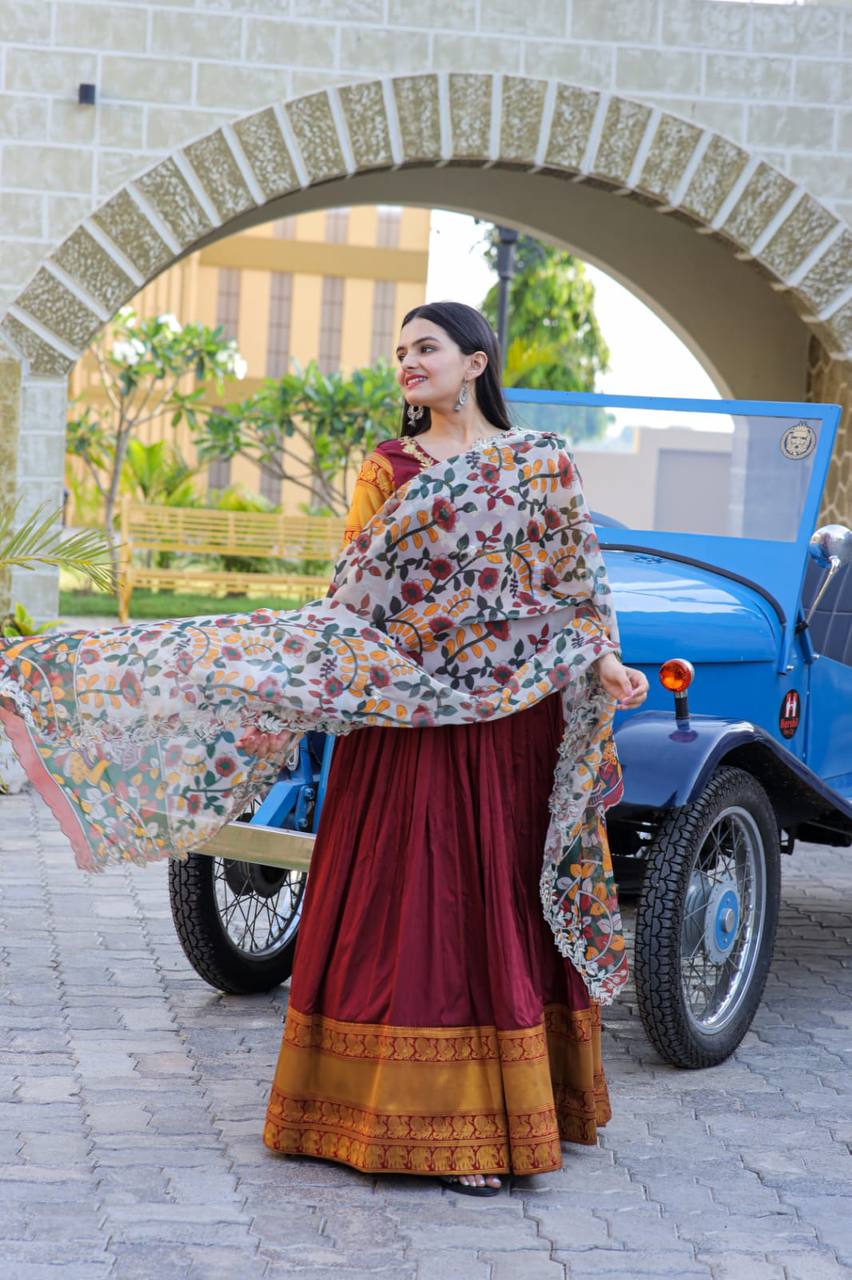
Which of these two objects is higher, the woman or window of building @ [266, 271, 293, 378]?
window of building @ [266, 271, 293, 378]

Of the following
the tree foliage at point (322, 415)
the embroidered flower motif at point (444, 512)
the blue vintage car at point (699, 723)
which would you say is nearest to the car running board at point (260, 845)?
the blue vintage car at point (699, 723)

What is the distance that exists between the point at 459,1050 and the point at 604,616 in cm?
93

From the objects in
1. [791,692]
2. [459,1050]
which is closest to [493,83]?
[791,692]

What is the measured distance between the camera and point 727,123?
813cm

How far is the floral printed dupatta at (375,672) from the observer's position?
10.4 feet

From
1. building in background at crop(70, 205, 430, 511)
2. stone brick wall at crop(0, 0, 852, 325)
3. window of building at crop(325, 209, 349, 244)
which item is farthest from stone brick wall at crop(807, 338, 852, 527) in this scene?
window of building at crop(325, 209, 349, 244)

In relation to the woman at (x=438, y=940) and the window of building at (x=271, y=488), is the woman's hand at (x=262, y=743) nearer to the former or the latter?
the woman at (x=438, y=940)

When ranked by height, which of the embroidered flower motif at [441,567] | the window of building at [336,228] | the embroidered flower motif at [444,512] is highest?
the window of building at [336,228]

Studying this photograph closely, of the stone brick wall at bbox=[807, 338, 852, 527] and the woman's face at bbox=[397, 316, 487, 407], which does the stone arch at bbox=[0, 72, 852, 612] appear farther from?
the woman's face at bbox=[397, 316, 487, 407]

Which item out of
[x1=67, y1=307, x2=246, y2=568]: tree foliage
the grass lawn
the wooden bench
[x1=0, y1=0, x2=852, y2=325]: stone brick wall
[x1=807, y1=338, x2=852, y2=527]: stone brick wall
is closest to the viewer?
[x1=0, y1=0, x2=852, y2=325]: stone brick wall

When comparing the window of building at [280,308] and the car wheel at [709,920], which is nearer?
the car wheel at [709,920]

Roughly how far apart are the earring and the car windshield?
4.96ft

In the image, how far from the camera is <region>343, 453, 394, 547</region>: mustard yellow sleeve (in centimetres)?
342

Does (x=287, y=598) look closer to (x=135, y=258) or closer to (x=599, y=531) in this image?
(x=135, y=258)
